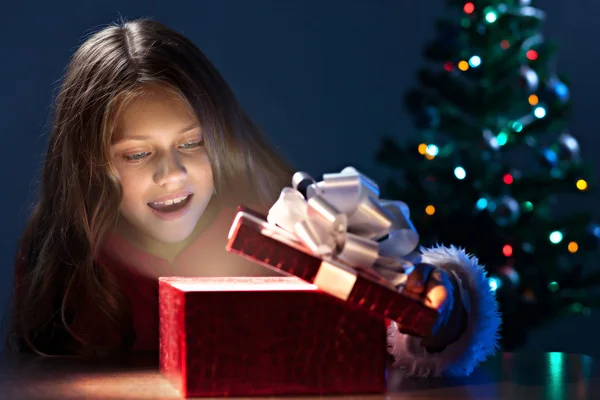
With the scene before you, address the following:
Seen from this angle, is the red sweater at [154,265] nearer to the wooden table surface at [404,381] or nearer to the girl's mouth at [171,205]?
the girl's mouth at [171,205]

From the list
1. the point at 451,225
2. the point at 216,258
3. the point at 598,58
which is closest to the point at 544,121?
the point at 451,225

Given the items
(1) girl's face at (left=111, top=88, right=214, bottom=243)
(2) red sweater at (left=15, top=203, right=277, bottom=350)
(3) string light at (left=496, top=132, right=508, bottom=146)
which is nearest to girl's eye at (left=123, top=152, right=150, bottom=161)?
(1) girl's face at (left=111, top=88, right=214, bottom=243)

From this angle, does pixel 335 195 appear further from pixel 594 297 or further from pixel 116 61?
pixel 594 297

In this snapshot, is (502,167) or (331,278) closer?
(331,278)

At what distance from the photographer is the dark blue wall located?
10.2 ft

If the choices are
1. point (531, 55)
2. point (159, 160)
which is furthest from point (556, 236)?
point (159, 160)

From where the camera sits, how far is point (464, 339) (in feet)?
3.11

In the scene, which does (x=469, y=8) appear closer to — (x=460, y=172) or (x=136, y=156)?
(x=460, y=172)

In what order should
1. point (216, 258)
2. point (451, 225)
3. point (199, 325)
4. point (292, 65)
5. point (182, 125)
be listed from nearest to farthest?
1. point (199, 325)
2. point (182, 125)
3. point (216, 258)
4. point (451, 225)
5. point (292, 65)

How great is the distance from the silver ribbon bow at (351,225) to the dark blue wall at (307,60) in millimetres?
2381

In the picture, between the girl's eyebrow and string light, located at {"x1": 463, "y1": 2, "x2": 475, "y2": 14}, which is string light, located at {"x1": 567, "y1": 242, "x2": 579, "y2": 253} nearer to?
string light, located at {"x1": 463, "y1": 2, "x2": 475, "y2": 14}

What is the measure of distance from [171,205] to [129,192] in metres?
0.07

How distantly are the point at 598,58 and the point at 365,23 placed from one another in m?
1.05

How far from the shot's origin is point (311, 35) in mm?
3693
